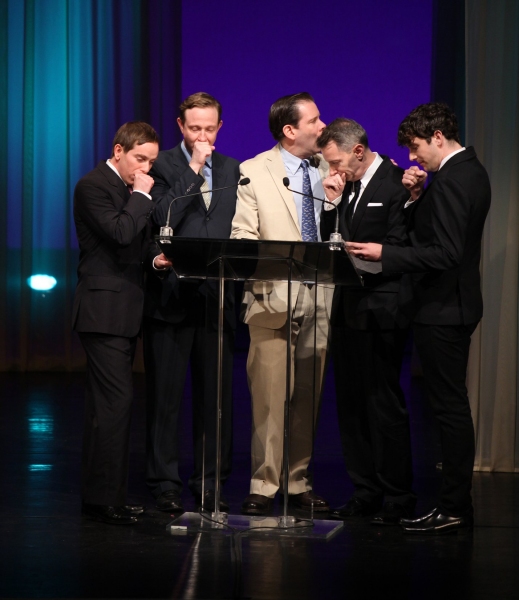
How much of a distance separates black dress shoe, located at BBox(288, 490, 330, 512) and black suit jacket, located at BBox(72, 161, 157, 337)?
0.91m

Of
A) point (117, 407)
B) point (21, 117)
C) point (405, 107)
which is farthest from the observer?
point (405, 107)

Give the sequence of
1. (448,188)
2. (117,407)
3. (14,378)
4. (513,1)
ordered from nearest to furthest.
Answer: (448,188) < (117,407) < (513,1) < (14,378)

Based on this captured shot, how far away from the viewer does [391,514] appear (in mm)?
3693

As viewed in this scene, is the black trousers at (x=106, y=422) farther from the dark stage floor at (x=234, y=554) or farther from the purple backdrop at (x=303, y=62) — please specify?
the purple backdrop at (x=303, y=62)

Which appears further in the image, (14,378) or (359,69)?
(359,69)

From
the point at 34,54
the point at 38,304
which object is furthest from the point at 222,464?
the point at 34,54

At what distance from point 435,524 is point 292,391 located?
0.72m

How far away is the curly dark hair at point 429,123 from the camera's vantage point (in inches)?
139

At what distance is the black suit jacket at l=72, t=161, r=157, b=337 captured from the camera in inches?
143

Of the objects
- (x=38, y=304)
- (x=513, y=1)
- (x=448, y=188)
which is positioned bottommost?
(x=38, y=304)

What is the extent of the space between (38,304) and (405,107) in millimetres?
4012

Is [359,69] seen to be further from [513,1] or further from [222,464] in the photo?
[222,464]

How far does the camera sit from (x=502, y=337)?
183 inches

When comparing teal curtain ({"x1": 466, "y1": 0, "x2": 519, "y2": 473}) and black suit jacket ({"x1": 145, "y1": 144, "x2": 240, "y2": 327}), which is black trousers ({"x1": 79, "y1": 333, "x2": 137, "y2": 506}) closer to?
black suit jacket ({"x1": 145, "y1": 144, "x2": 240, "y2": 327})
